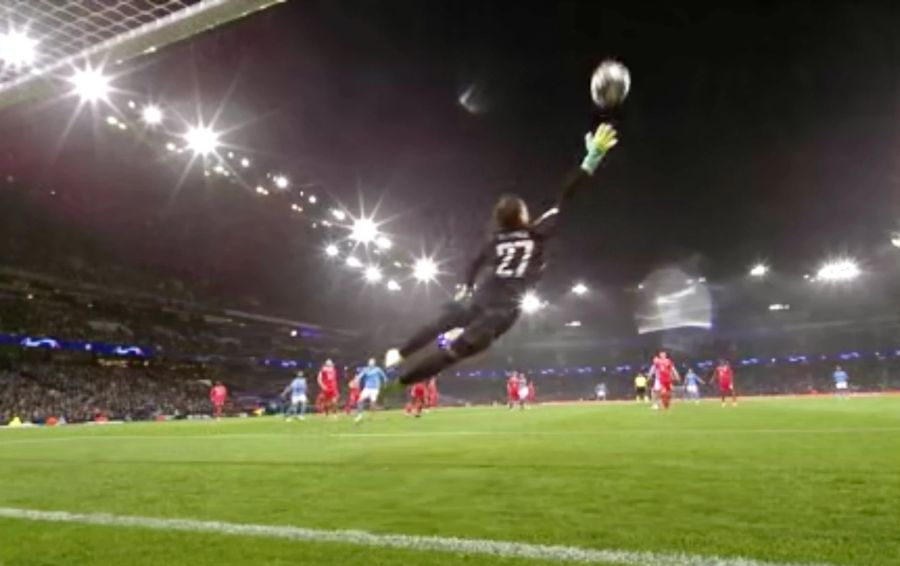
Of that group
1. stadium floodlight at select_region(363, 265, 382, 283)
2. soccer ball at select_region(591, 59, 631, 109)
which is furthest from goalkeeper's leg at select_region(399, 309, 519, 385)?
stadium floodlight at select_region(363, 265, 382, 283)

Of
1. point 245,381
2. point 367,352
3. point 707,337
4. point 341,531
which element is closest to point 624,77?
point 341,531

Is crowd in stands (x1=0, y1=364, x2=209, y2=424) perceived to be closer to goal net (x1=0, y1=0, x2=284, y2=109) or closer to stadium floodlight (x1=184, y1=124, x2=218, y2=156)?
stadium floodlight (x1=184, y1=124, x2=218, y2=156)

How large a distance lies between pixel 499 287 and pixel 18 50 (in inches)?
170

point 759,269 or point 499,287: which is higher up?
point 759,269

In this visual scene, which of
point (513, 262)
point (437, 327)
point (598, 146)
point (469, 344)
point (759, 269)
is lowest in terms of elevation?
point (469, 344)

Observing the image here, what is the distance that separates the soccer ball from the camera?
503cm

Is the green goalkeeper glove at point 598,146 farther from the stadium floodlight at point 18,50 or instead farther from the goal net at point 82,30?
the stadium floodlight at point 18,50

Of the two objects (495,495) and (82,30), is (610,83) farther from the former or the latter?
(495,495)

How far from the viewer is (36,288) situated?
5097cm

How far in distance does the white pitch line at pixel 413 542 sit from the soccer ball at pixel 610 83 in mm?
3248

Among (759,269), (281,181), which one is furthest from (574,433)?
(759,269)

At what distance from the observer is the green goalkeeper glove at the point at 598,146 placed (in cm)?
541

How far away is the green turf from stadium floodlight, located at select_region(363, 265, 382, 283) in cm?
5124

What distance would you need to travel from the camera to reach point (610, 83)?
5.04m
